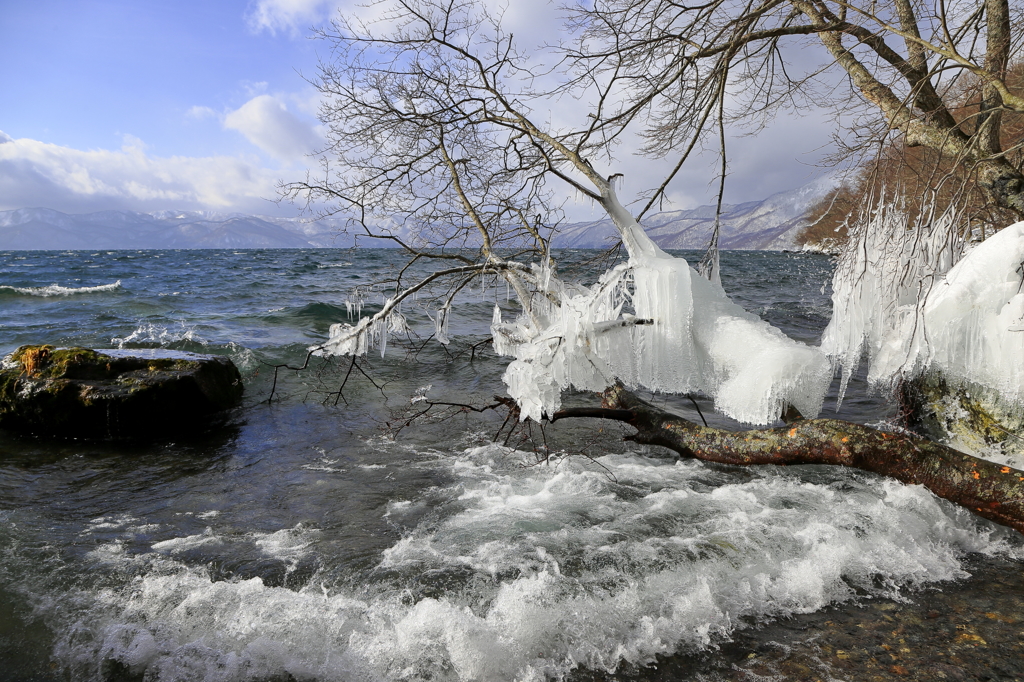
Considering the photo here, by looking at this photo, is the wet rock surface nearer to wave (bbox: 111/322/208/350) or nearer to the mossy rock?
the mossy rock

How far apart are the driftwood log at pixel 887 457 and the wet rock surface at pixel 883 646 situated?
630 mm

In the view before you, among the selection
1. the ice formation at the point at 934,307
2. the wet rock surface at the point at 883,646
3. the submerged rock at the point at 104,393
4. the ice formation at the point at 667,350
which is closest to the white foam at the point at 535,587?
the wet rock surface at the point at 883,646

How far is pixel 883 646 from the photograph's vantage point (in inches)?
127

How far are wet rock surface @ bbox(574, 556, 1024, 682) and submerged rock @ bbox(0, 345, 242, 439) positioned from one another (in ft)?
22.1

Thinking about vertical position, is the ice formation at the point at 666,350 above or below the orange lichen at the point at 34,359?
above

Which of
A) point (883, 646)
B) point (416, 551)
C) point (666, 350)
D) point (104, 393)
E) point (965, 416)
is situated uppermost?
point (666, 350)

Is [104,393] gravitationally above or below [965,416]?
below

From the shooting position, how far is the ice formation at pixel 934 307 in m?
3.95

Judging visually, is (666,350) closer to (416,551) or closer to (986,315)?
(986,315)

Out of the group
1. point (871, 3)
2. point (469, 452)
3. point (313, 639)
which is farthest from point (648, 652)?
point (871, 3)

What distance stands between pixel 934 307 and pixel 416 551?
4333mm

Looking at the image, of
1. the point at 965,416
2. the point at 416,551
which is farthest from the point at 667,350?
the point at 965,416

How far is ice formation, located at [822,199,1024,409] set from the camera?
3953 mm

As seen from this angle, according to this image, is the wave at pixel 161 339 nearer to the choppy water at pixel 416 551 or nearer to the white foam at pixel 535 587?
the choppy water at pixel 416 551
